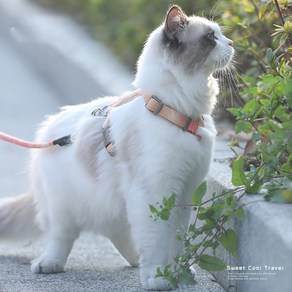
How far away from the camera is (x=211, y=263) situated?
11.1ft

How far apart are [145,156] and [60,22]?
276 inches

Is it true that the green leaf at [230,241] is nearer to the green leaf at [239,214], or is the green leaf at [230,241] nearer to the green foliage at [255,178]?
the green foliage at [255,178]

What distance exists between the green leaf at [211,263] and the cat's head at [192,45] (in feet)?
2.92

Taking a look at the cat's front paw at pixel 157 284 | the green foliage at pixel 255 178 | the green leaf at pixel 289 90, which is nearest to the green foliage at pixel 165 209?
the green foliage at pixel 255 178

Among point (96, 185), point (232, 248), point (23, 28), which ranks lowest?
point (232, 248)

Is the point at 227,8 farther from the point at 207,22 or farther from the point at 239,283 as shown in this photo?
the point at 239,283

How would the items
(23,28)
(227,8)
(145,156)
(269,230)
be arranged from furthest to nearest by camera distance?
1. (23,28)
2. (227,8)
3. (145,156)
4. (269,230)

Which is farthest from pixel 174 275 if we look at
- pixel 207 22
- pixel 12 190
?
pixel 12 190

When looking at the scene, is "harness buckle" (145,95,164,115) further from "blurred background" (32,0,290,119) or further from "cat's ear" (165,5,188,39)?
"blurred background" (32,0,290,119)

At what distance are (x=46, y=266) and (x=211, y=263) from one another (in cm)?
104

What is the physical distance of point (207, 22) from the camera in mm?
3891

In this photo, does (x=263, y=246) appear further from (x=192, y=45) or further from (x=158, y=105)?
(x=192, y=45)

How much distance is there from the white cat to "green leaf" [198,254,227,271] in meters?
0.29

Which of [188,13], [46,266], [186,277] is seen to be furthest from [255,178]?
[188,13]
